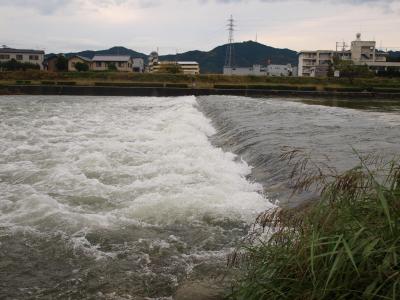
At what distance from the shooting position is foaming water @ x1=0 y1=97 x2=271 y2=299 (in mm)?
4016

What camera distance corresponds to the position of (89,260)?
173 inches

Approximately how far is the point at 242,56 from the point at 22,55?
118247 millimetres

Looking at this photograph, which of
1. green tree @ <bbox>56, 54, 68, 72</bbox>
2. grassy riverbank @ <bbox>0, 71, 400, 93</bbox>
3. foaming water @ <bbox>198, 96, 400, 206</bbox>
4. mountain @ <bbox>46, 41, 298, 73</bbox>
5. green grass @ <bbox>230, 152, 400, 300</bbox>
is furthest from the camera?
mountain @ <bbox>46, 41, 298, 73</bbox>

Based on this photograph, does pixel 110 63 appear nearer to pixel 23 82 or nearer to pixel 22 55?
pixel 22 55

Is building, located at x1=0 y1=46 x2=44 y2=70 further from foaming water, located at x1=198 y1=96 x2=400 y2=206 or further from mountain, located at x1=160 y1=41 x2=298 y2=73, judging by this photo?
mountain, located at x1=160 y1=41 x2=298 y2=73

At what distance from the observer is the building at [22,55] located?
67.8 metres

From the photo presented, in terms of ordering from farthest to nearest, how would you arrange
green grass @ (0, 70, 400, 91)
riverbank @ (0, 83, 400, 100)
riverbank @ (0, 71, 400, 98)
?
green grass @ (0, 70, 400, 91)
riverbank @ (0, 71, 400, 98)
riverbank @ (0, 83, 400, 100)

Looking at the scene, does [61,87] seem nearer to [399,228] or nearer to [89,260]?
[89,260]

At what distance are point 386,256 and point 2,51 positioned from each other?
75.2 m

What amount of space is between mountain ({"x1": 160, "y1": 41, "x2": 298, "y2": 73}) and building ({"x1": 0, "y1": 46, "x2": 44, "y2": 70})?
96032 millimetres

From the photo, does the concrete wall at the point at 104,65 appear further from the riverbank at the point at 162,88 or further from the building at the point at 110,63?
the riverbank at the point at 162,88

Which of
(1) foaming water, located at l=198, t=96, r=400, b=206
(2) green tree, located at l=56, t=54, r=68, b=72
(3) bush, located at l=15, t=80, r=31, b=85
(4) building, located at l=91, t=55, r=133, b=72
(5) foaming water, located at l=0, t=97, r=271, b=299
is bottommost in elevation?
(5) foaming water, located at l=0, t=97, r=271, b=299

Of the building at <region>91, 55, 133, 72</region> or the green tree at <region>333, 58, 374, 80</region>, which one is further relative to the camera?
the building at <region>91, 55, 133, 72</region>

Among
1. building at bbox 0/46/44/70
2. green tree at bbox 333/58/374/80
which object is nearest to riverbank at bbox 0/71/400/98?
green tree at bbox 333/58/374/80
